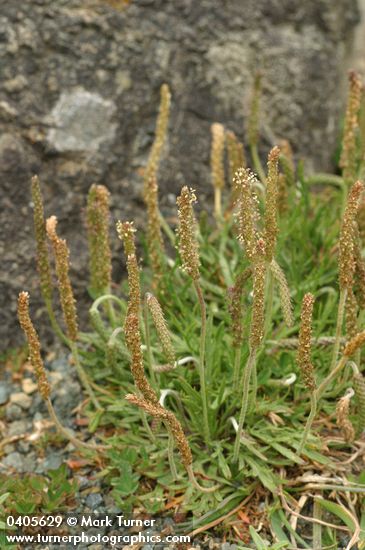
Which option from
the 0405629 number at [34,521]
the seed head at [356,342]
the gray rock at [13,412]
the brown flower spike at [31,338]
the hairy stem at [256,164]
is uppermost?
the seed head at [356,342]

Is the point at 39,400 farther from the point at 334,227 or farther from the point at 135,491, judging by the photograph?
the point at 334,227

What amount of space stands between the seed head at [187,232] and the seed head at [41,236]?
0.77 meters

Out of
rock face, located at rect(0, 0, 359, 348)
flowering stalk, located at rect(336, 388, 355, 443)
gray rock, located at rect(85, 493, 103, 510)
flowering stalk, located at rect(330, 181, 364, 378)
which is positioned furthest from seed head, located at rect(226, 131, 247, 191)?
gray rock, located at rect(85, 493, 103, 510)

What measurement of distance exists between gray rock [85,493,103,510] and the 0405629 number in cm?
13

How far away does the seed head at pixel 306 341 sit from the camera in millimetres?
2381

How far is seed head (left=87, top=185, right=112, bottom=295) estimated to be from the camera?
3.09 m

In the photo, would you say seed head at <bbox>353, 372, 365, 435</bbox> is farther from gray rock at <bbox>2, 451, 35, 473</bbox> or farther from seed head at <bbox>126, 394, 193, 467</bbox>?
gray rock at <bbox>2, 451, 35, 473</bbox>

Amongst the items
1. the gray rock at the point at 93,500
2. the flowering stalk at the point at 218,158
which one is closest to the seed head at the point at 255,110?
the flowering stalk at the point at 218,158

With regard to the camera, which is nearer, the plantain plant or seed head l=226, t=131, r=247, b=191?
the plantain plant

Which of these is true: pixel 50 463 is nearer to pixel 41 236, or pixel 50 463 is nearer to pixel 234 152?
pixel 41 236

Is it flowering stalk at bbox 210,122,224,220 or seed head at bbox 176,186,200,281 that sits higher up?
seed head at bbox 176,186,200,281

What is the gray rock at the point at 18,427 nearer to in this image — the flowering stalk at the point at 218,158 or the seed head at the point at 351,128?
the flowering stalk at the point at 218,158

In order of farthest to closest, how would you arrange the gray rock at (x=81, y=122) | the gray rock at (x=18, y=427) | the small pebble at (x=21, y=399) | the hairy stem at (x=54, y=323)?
1. the gray rock at (x=81, y=122)
2. the small pebble at (x=21, y=399)
3. the gray rock at (x=18, y=427)
4. the hairy stem at (x=54, y=323)

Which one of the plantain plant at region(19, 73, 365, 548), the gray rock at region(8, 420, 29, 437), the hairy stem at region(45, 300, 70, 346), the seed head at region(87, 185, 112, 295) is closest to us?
the plantain plant at region(19, 73, 365, 548)
